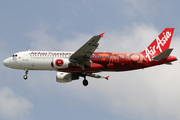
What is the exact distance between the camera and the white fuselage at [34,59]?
2304 inches

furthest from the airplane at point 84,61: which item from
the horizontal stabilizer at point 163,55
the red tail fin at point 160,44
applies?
the red tail fin at point 160,44

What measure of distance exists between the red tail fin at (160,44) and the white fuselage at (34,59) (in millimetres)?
13651

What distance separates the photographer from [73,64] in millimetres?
58469

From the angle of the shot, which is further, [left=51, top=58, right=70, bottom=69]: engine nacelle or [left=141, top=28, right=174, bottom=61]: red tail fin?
[left=141, top=28, right=174, bottom=61]: red tail fin

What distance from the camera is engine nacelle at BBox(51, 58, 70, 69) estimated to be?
188 feet

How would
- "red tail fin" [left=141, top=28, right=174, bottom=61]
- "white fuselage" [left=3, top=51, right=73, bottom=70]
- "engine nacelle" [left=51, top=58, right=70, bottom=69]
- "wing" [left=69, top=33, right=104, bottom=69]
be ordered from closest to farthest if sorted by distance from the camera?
"wing" [left=69, top=33, right=104, bottom=69]
"engine nacelle" [left=51, top=58, right=70, bottom=69]
"white fuselage" [left=3, top=51, right=73, bottom=70]
"red tail fin" [left=141, top=28, right=174, bottom=61]

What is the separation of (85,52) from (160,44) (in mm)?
14488

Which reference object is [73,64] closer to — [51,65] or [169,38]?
[51,65]

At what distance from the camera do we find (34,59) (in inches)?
2317

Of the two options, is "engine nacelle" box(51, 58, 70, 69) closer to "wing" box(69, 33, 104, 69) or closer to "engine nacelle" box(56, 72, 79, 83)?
"wing" box(69, 33, 104, 69)

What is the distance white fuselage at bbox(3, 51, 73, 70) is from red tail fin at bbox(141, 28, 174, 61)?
13.7 m

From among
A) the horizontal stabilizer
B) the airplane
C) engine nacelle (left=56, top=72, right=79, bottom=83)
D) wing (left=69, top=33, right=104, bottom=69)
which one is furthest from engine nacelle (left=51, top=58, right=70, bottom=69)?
the horizontal stabilizer

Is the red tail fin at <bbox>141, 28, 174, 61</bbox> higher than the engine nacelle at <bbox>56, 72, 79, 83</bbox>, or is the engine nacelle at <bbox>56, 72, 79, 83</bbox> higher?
the red tail fin at <bbox>141, 28, 174, 61</bbox>

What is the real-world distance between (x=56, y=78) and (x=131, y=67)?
1341cm
